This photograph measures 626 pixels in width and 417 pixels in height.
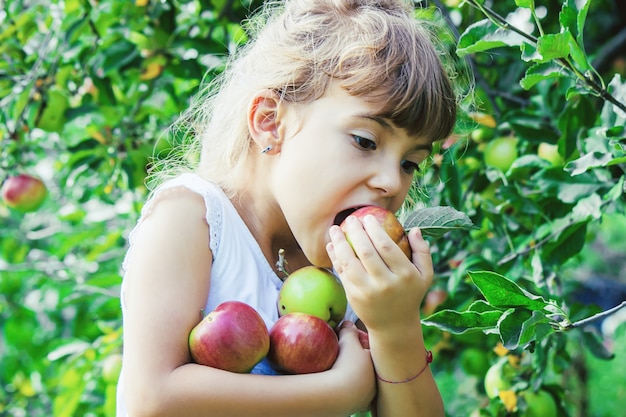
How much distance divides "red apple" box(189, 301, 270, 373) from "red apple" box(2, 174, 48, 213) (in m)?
1.50

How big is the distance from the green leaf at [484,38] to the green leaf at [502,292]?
0.40 meters

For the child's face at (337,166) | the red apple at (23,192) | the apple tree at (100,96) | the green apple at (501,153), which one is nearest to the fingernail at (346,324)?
the child's face at (337,166)

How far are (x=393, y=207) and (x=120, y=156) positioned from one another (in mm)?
1103

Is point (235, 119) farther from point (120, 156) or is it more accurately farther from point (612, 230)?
point (612, 230)

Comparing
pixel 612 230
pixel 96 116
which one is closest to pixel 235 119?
pixel 96 116

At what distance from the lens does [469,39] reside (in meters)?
1.20

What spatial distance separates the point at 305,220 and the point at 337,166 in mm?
102

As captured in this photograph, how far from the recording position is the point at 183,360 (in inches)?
41.2

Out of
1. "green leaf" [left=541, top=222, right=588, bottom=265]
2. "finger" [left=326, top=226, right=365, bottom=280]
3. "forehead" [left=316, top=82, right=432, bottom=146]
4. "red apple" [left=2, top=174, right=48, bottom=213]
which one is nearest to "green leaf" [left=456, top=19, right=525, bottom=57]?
"forehead" [left=316, top=82, right=432, bottom=146]

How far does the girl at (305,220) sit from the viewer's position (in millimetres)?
1035

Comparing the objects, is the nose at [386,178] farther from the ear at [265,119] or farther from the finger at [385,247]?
the ear at [265,119]

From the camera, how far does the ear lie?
1269 millimetres

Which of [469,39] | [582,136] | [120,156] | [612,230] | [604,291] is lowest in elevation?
[612,230]

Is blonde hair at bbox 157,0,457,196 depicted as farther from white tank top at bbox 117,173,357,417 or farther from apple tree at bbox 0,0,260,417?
apple tree at bbox 0,0,260,417
